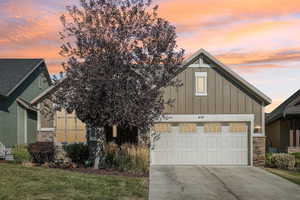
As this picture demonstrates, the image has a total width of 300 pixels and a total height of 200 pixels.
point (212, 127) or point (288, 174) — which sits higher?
point (212, 127)

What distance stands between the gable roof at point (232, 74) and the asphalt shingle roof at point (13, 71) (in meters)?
13.0

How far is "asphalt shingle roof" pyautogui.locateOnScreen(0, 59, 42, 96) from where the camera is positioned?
26561 mm

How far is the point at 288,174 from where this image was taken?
17750 mm

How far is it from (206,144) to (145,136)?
133 inches

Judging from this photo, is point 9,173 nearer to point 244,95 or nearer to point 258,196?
point 258,196

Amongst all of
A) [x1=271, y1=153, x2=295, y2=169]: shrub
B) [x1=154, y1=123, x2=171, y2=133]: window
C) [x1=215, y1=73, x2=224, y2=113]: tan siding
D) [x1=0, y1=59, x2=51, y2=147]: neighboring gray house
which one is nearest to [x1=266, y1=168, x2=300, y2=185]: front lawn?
[x1=271, y1=153, x2=295, y2=169]: shrub

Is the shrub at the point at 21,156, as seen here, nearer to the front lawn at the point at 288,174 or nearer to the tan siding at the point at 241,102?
the tan siding at the point at 241,102

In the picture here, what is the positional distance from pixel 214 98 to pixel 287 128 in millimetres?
6844

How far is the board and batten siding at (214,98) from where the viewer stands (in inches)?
803

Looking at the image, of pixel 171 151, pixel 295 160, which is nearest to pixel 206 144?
pixel 171 151

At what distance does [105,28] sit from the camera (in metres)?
15.7

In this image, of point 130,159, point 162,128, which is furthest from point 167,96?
point 130,159

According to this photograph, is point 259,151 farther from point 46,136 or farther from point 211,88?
point 46,136

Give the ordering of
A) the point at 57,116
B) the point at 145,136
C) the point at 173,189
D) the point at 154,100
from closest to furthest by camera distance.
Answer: the point at 173,189 < the point at 154,100 < the point at 145,136 < the point at 57,116
